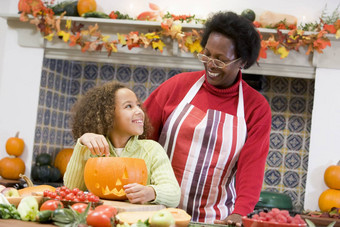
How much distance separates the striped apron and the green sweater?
239 mm

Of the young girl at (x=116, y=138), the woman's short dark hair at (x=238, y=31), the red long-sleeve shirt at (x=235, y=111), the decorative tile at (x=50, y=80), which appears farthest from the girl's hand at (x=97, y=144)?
the decorative tile at (x=50, y=80)

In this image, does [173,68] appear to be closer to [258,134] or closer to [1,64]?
[1,64]

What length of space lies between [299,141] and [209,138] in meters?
2.82

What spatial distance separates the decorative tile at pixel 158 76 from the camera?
202 inches

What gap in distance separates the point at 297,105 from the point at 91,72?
1.92 m

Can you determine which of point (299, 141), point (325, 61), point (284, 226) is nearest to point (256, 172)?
point (284, 226)

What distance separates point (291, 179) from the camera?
191 inches

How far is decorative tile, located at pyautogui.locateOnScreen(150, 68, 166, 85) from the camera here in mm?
5137

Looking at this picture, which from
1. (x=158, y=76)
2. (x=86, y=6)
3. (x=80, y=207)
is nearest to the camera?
(x=80, y=207)

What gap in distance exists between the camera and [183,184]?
223 cm

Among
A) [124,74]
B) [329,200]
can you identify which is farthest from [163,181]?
[124,74]

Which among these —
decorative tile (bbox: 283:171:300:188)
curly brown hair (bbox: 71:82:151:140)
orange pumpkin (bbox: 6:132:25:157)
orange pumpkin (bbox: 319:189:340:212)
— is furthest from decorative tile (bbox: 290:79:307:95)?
Result: curly brown hair (bbox: 71:82:151:140)

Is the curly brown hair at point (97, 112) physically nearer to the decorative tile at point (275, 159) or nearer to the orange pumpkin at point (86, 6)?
the orange pumpkin at point (86, 6)

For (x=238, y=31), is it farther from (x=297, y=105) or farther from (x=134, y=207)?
(x=297, y=105)
